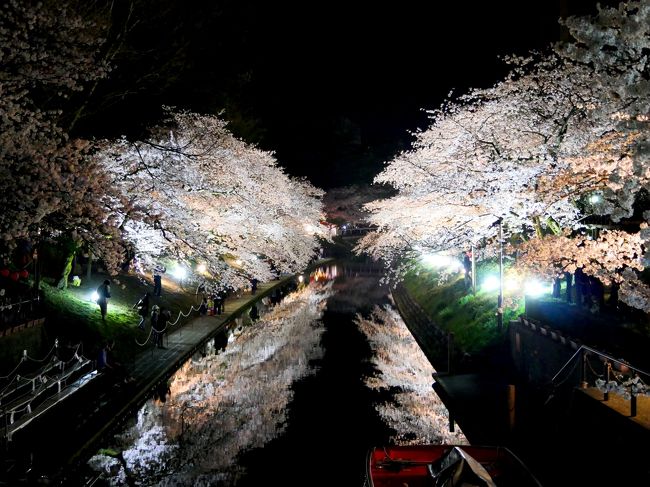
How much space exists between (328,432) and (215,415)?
3.68m

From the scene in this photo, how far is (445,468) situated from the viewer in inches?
305

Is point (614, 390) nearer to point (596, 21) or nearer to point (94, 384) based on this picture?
point (596, 21)

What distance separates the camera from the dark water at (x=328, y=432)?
11.4 meters

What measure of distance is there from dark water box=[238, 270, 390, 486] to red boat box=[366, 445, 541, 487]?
104 inches

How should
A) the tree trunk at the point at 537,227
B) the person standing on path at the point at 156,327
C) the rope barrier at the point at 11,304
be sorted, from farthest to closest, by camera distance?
1. the person standing on path at the point at 156,327
2. the tree trunk at the point at 537,227
3. the rope barrier at the point at 11,304

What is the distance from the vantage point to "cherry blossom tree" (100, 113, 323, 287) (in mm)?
16422

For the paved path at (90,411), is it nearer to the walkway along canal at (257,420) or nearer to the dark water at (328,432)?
the walkway along canal at (257,420)

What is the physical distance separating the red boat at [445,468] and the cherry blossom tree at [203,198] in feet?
27.2

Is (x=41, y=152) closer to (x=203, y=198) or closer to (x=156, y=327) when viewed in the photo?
(x=156, y=327)

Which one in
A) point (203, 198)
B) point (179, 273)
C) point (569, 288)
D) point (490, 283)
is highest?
point (203, 198)

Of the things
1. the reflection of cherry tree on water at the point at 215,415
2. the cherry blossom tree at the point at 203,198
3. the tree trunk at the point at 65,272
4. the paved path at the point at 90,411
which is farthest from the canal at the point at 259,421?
the tree trunk at the point at 65,272

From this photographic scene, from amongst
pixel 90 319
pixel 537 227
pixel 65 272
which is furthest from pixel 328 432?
pixel 65 272

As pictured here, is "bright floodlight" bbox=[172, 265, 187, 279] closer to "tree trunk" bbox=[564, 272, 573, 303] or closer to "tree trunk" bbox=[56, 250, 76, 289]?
"tree trunk" bbox=[56, 250, 76, 289]

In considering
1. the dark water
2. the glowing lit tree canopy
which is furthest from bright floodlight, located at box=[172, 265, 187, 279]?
the glowing lit tree canopy
